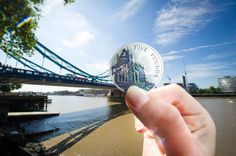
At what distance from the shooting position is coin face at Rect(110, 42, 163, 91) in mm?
1751

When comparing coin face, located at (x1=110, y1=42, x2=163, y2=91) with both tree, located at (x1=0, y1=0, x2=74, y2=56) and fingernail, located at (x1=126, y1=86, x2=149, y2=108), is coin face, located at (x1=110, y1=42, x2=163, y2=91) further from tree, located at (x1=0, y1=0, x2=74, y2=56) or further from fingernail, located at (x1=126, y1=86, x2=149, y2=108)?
tree, located at (x1=0, y1=0, x2=74, y2=56)

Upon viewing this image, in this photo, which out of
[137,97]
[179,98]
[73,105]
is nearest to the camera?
[137,97]

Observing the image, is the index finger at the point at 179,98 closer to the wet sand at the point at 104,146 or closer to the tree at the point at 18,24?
the tree at the point at 18,24

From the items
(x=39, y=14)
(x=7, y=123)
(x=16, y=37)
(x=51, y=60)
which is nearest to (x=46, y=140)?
(x=7, y=123)

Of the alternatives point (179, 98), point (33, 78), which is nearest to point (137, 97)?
point (179, 98)

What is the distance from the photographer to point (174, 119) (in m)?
1.20

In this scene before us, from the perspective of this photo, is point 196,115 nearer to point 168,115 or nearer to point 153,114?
point 168,115

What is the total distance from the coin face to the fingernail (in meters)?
0.54

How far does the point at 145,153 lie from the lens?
171 cm

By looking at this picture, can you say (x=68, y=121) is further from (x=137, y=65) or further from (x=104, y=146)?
(x=137, y=65)

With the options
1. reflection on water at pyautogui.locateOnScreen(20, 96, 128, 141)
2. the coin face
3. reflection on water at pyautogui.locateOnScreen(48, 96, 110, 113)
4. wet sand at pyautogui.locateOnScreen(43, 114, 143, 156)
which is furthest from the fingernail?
reflection on water at pyautogui.locateOnScreen(48, 96, 110, 113)

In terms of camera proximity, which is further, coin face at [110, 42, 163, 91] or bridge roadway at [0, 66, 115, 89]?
bridge roadway at [0, 66, 115, 89]

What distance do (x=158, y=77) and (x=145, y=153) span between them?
907mm

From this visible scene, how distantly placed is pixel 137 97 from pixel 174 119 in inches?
14.4
